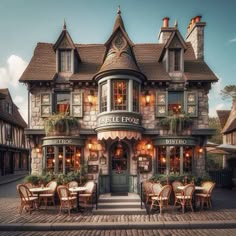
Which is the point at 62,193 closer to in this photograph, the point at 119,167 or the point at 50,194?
the point at 50,194

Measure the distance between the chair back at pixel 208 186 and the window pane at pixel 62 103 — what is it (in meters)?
8.64

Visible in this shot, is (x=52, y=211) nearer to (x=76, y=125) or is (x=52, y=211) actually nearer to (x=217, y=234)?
(x=76, y=125)

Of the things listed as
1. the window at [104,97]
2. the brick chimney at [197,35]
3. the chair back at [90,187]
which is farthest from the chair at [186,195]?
the brick chimney at [197,35]

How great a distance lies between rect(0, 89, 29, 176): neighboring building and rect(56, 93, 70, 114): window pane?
14951mm

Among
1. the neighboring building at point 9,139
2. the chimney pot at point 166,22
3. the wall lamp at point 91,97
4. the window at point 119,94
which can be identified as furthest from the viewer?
the neighboring building at point 9,139

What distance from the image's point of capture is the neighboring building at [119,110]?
1182cm

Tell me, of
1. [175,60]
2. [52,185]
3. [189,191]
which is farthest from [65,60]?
[189,191]

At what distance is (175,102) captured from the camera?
12875 millimetres

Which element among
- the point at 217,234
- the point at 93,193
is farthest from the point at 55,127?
the point at 217,234

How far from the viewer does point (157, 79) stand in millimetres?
12469

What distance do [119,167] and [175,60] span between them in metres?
7.54

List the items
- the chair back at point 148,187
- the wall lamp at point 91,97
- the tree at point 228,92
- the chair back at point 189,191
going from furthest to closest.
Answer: the tree at point 228,92 < the wall lamp at point 91,97 < the chair back at point 148,187 < the chair back at point 189,191

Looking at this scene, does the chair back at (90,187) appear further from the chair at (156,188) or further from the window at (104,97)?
the window at (104,97)

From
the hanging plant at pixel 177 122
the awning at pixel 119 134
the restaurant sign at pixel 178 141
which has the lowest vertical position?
the restaurant sign at pixel 178 141
